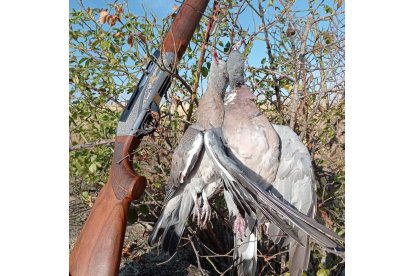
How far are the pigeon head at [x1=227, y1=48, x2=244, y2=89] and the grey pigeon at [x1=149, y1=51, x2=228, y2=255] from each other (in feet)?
0.06

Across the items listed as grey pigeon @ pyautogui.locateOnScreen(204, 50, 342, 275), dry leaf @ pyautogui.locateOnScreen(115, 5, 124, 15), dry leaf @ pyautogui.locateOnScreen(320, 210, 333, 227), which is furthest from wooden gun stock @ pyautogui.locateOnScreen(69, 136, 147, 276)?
dry leaf @ pyautogui.locateOnScreen(320, 210, 333, 227)

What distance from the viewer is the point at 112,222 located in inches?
34.7

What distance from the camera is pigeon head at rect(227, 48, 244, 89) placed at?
764 mm

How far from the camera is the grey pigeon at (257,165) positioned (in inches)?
28.5

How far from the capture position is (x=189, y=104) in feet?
3.51

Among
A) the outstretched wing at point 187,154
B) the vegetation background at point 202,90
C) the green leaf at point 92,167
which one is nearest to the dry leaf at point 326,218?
the vegetation background at point 202,90

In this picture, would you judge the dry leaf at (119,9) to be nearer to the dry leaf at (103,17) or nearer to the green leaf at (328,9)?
the dry leaf at (103,17)

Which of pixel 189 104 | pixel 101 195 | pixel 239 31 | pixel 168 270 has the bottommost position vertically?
pixel 168 270

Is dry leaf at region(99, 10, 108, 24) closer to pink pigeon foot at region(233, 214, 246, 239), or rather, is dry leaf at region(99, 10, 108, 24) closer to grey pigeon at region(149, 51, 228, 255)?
grey pigeon at region(149, 51, 228, 255)

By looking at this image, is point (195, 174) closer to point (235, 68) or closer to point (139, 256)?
point (235, 68)
